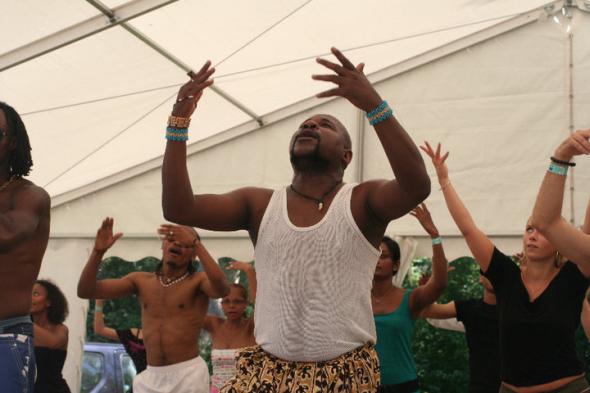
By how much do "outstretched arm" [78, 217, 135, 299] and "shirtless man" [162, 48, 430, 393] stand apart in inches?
96.0

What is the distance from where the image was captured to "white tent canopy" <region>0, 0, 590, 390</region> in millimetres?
5590

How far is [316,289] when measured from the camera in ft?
7.85

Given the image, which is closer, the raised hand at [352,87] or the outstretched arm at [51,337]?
the raised hand at [352,87]

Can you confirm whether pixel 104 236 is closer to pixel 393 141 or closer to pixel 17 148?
pixel 17 148

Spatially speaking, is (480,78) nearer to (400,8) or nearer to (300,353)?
(400,8)

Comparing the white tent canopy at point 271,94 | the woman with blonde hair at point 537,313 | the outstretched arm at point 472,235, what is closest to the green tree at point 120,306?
the white tent canopy at point 271,94

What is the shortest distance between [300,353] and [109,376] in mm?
8929

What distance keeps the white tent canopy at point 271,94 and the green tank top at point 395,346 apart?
146 cm

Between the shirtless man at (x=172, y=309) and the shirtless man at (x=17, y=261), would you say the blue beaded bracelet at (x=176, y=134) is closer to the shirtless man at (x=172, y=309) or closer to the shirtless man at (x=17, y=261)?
the shirtless man at (x=17, y=261)

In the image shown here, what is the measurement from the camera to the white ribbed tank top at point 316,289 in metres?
2.38

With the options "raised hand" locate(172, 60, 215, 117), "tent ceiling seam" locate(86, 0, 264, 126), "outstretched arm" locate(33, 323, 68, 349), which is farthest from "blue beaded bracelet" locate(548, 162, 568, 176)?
"outstretched arm" locate(33, 323, 68, 349)

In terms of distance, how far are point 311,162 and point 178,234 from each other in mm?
2476

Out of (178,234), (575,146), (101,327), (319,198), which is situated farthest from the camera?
(101,327)

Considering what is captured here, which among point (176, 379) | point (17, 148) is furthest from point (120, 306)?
point (17, 148)
